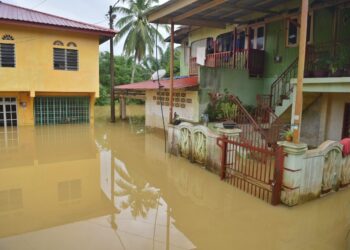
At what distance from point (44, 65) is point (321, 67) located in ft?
43.2

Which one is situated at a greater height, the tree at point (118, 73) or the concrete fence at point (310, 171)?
the tree at point (118, 73)

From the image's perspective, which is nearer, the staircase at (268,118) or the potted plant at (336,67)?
the potted plant at (336,67)

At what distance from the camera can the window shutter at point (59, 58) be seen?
1454cm

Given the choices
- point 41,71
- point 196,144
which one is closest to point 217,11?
point 196,144

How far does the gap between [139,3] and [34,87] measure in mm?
11956

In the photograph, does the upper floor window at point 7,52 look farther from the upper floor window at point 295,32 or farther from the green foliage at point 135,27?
the upper floor window at point 295,32

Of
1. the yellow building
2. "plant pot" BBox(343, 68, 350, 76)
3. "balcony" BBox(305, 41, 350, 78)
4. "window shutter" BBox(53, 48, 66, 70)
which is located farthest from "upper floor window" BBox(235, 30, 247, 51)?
"window shutter" BBox(53, 48, 66, 70)

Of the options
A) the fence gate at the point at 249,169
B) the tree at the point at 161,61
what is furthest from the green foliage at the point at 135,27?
the fence gate at the point at 249,169

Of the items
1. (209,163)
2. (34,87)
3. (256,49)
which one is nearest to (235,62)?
(256,49)

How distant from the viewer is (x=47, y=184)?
21.0 feet

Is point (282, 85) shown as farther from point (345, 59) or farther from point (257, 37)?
point (257, 37)

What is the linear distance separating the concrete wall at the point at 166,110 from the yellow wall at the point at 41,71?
11.1ft

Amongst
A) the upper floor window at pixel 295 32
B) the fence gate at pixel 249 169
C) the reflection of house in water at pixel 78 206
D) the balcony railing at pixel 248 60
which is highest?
the upper floor window at pixel 295 32

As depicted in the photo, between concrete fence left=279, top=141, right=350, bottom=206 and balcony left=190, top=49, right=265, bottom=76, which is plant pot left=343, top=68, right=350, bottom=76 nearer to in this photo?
concrete fence left=279, top=141, right=350, bottom=206
